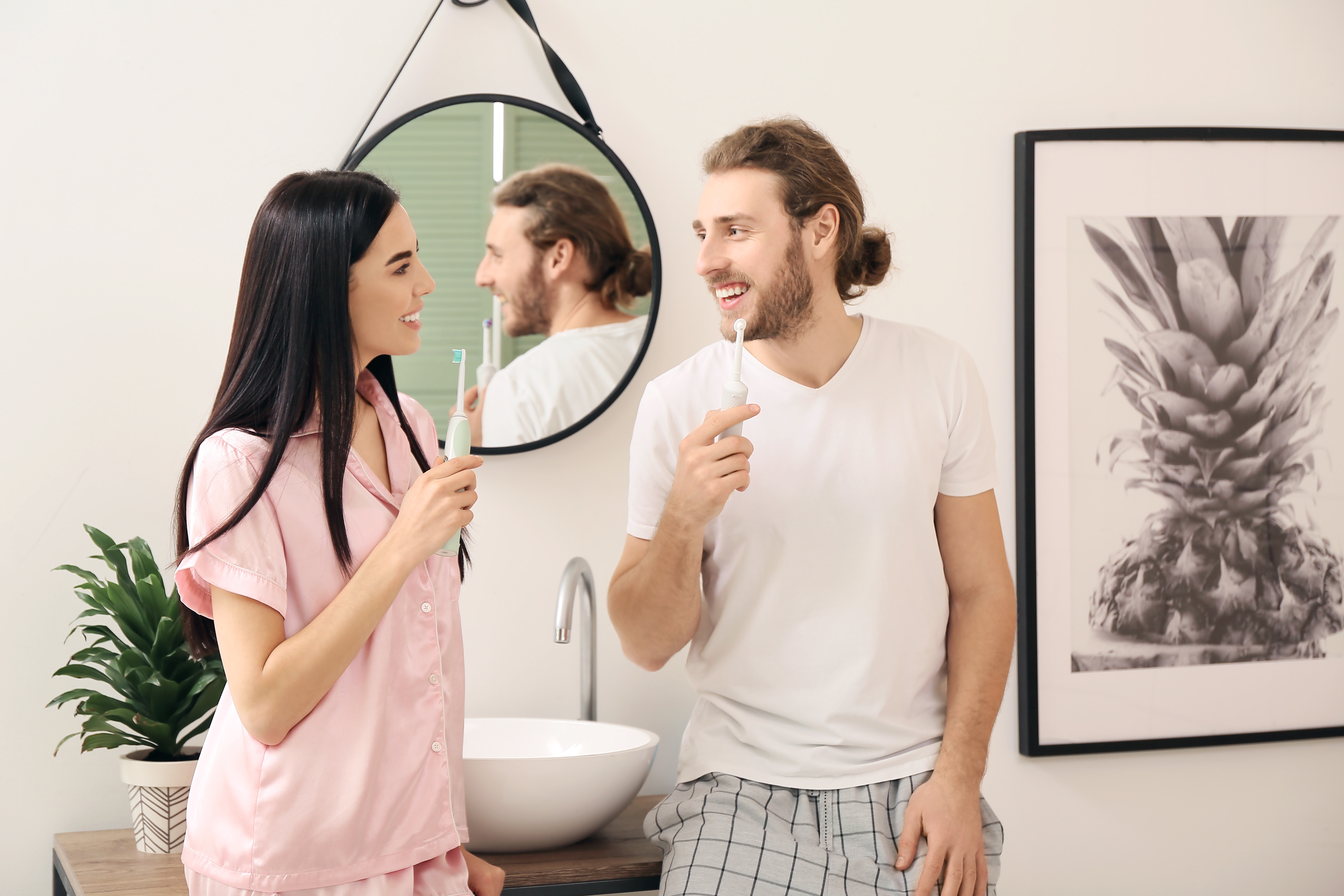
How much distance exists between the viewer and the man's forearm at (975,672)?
4.27 feet

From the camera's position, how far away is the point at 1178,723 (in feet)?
6.12

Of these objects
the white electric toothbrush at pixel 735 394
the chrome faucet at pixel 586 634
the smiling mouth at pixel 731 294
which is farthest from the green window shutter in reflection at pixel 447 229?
the white electric toothbrush at pixel 735 394

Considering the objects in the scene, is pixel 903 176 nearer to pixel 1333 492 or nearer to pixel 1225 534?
pixel 1225 534

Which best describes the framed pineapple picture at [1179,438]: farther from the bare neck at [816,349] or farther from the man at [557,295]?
the man at [557,295]

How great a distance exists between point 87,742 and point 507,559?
612 mm

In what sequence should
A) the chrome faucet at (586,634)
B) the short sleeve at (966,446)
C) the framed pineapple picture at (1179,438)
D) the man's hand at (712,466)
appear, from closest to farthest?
the man's hand at (712,466), the short sleeve at (966,446), the chrome faucet at (586,634), the framed pineapple picture at (1179,438)

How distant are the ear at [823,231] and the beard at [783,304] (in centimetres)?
2

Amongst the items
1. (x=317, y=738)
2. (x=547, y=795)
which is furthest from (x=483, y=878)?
(x=317, y=738)

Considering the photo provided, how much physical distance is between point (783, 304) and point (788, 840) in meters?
0.66

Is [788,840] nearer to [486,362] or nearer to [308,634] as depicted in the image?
[308,634]

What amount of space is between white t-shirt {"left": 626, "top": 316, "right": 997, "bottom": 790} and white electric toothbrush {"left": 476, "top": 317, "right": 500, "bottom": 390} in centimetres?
28

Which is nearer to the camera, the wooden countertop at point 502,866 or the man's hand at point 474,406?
the wooden countertop at point 502,866

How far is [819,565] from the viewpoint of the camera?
1363 millimetres

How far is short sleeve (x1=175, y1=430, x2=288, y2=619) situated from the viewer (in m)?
0.98
